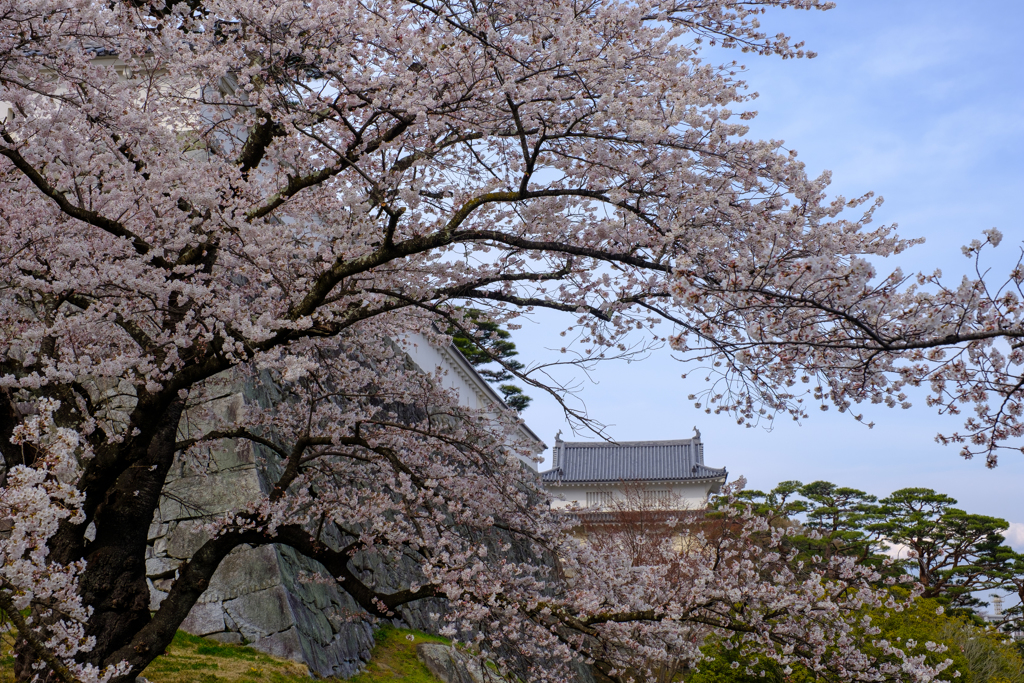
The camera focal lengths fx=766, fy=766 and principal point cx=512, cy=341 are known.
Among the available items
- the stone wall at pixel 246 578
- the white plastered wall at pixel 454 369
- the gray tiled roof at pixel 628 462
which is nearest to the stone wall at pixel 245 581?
the stone wall at pixel 246 578

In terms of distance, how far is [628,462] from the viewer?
1463 inches

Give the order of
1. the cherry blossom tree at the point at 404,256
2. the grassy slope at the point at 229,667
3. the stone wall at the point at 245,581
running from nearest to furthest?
the cherry blossom tree at the point at 404,256 < the grassy slope at the point at 229,667 < the stone wall at the point at 245,581

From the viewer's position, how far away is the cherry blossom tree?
4.92 m

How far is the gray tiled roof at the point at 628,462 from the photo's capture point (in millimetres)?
35594

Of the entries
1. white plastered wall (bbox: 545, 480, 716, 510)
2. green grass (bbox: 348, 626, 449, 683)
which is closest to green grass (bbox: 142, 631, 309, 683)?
green grass (bbox: 348, 626, 449, 683)

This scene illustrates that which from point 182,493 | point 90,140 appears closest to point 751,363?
point 90,140

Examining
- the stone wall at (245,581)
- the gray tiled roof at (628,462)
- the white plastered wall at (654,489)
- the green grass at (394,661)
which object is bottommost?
the green grass at (394,661)

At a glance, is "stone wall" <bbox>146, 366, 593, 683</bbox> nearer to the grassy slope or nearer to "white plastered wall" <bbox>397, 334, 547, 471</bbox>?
the grassy slope

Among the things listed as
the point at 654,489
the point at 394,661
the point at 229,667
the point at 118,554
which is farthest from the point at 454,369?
the point at 118,554

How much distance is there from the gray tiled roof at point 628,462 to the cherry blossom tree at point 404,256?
28159mm

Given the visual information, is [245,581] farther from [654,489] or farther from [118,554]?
[654,489]

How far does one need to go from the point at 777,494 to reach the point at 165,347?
86.1 ft

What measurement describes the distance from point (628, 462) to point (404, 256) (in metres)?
32.1

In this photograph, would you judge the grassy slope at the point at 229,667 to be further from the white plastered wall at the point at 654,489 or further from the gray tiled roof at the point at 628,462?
the gray tiled roof at the point at 628,462
